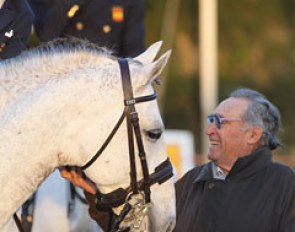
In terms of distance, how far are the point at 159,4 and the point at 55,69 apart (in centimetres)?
2267

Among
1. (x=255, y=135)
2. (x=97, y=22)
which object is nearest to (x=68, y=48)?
(x=255, y=135)

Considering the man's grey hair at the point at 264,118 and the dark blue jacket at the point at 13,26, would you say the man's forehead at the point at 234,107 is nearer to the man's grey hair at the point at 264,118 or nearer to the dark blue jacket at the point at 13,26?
the man's grey hair at the point at 264,118

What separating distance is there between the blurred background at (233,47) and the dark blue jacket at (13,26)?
21832 mm

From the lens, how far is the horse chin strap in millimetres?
4316

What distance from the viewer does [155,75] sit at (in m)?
4.40

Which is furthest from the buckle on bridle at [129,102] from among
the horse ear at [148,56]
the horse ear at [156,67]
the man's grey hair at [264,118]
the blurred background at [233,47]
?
the blurred background at [233,47]

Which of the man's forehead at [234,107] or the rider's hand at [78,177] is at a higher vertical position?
the man's forehead at [234,107]

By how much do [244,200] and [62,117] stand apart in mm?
1532

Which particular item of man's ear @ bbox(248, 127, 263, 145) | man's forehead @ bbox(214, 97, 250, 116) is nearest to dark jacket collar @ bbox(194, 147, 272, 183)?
man's ear @ bbox(248, 127, 263, 145)

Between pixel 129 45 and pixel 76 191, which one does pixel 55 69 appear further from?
pixel 129 45

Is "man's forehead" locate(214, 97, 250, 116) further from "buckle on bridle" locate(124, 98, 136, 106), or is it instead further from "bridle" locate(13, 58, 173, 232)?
"buckle on bridle" locate(124, 98, 136, 106)

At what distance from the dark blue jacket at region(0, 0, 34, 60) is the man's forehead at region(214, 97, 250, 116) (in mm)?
1313

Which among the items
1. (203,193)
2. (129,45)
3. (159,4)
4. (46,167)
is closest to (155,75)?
(46,167)

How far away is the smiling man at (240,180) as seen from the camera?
5242 millimetres
